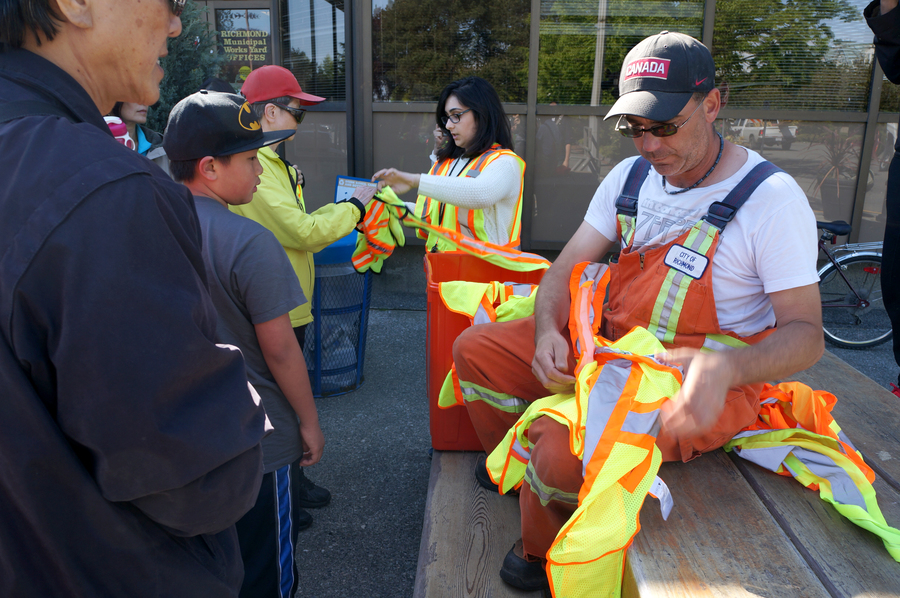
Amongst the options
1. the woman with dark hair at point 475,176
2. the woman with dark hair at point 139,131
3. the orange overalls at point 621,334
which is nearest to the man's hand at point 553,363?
the orange overalls at point 621,334

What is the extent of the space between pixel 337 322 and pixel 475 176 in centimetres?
133

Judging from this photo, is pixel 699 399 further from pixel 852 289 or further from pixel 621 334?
pixel 852 289

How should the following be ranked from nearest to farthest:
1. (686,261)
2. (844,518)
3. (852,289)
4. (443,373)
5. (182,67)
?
(844,518) → (686,261) → (443,373) → (182,67) → (852,289)

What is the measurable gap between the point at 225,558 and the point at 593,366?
1.12 metres

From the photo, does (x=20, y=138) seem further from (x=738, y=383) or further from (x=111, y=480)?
(x=738, y=383)

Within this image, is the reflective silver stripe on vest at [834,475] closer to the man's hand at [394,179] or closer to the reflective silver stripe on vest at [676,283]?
the reflective silver stripe on vest at [676,283]

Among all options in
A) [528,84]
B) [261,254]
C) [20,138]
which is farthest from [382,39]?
[20,138]

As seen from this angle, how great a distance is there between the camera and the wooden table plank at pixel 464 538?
1.95 metres

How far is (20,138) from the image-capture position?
30.5 inches

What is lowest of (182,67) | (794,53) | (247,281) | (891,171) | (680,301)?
(680,301)

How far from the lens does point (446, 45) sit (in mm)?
5703

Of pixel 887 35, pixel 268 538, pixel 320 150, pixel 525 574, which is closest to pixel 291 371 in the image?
pixel 268 538

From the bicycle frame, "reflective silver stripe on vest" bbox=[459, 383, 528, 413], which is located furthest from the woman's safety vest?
the bicycle frame

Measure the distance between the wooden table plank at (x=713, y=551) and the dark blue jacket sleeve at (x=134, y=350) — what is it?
1.03 metres
